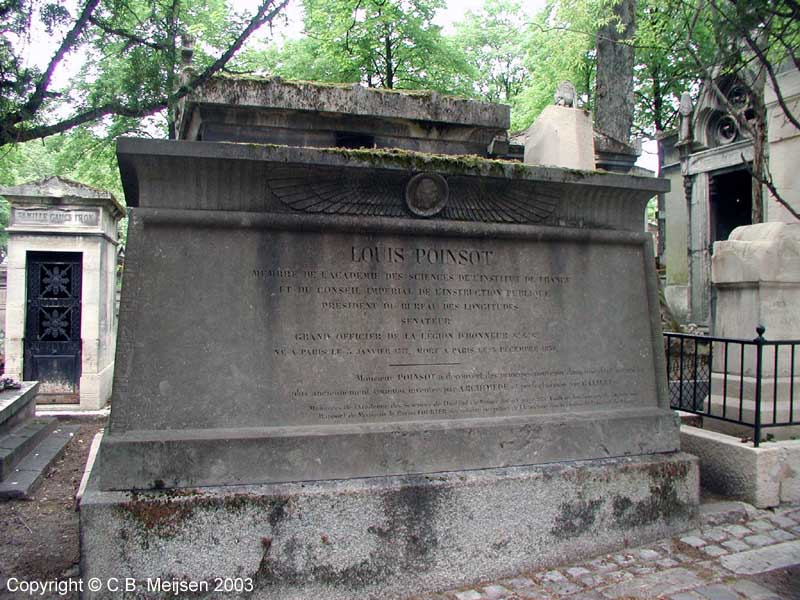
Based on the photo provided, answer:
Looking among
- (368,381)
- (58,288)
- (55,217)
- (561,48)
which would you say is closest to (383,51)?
(561,48)

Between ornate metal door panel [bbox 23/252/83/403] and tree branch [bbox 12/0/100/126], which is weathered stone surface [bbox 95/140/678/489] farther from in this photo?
ornate metal door panel [bbox 23/252/83/403]

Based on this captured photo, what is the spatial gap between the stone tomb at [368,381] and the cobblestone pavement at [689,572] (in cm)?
15

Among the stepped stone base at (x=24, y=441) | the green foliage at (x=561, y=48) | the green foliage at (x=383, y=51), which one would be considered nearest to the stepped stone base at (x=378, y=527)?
the stepped stone base at (x=24, y=441)

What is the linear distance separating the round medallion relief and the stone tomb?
0.01 m

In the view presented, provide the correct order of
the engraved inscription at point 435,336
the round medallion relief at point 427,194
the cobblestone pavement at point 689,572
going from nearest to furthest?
1. the cobblestone pavement at point 689,572
2. the engraved inscription at point 435,336
3. the round medallion relief at point 427,194

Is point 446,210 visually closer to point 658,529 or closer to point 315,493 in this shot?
point 315,493

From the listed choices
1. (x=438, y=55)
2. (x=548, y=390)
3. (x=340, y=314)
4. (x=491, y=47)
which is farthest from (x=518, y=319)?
(x=491, y=47)

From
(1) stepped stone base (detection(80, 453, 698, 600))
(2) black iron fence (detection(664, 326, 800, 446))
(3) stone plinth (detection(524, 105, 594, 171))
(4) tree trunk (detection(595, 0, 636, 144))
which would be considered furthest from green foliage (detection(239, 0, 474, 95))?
(1) stepped stone base (detection(80, 453, 698, 600))

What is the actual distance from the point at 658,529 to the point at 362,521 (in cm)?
209

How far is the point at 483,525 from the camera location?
359cm

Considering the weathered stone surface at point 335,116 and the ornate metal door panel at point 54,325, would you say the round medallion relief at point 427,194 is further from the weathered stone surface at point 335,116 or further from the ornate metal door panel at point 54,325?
the ornate metal door panel at point 54,325

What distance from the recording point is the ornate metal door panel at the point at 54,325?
10156mm

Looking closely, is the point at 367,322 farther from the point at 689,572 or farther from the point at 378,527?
the point at 689,572

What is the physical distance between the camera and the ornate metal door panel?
10156 mm
